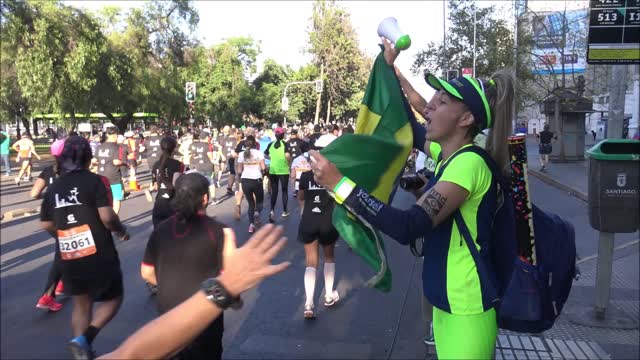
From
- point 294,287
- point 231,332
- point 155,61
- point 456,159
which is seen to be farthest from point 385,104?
point 155,61

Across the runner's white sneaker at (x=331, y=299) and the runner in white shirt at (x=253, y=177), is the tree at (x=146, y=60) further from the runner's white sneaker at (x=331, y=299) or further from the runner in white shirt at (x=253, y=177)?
the runner's white sneaker at (x=331, y=299)

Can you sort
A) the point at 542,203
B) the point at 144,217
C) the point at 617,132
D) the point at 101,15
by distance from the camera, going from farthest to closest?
the point at 101,15 < the point at 542,203 < the point at 144,217 < the point at 617,132

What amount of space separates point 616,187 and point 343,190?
4276mm

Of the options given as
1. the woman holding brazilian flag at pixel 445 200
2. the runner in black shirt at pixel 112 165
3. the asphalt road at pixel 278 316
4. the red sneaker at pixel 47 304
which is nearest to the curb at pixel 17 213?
the runner in black shirt at pixel 112 165

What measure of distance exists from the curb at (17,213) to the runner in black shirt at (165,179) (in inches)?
249

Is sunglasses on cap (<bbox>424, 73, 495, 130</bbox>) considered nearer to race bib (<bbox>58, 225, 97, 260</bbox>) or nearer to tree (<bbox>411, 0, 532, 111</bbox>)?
race bib (<bbox>58, 225, 97, 260</bbox>)

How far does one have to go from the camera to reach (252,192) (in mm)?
10531

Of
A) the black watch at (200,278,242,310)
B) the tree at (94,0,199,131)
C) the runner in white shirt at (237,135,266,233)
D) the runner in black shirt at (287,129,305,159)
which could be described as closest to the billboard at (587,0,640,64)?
the black watch at (200,278,242,310)

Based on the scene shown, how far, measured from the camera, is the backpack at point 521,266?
2.41 m

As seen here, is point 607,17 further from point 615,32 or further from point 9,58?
point 9,58

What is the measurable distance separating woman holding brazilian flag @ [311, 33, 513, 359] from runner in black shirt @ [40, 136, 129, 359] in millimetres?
2906

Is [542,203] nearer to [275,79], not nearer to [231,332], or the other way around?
[231,332]

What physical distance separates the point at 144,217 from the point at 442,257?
1056 centimetres

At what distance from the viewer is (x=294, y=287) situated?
22.5ft
